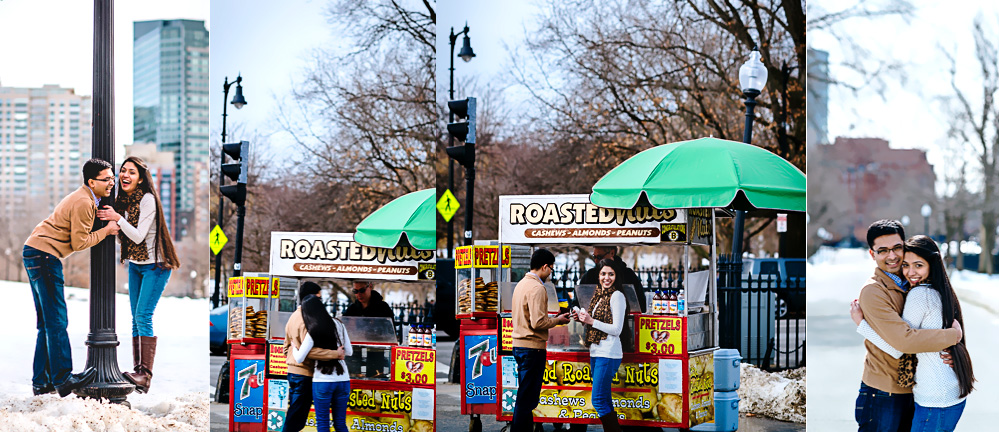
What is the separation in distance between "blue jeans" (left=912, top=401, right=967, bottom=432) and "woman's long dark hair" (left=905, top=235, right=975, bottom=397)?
0.35ft

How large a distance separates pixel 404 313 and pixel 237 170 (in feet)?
6.21

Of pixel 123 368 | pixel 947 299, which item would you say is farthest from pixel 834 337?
pixel 123 368

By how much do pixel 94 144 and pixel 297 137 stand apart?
1.58 meters

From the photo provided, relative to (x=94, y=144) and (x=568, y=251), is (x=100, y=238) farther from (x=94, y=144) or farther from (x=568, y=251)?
(x=568, y=251)

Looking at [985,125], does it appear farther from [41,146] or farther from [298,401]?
[41,146]

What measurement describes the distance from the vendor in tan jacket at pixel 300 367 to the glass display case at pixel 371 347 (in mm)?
449

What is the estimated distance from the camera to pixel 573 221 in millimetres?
7391

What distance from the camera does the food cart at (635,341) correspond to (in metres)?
7.19

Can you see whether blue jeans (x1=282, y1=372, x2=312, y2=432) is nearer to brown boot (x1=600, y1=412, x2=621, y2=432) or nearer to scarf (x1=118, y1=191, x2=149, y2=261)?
scarf (x1=118, y1=191, x2=149, y2=261)

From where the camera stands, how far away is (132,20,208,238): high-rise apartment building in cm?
788

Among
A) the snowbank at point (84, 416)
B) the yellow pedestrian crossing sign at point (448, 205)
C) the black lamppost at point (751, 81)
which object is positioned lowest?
the snowbank at point (84, 416)

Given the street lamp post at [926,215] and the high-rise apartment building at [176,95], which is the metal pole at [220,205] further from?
the street lamp post at [926,215]

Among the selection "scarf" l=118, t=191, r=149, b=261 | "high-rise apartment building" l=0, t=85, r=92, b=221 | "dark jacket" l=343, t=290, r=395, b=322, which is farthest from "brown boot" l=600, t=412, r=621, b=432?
"high-rise apartment building" l=0, t=85, r=92, b=221

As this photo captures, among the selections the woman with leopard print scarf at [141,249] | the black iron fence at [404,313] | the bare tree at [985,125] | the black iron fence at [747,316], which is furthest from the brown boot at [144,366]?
the bare tree at [985,125]
